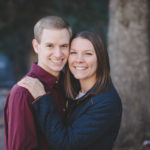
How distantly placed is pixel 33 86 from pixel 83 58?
0.71 meters

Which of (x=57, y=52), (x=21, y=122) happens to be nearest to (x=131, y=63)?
(x=57, y=52)

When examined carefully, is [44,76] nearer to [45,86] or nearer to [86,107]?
[45,86]

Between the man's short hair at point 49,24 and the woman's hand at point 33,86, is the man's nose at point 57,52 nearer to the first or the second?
A: the man's short hair at point 49,24

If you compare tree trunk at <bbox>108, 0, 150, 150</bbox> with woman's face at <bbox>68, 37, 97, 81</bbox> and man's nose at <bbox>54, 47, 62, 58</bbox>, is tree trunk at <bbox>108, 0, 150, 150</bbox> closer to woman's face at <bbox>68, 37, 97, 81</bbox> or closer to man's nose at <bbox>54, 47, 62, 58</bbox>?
woman's face at <bbox>68, 37, 97, 81</bbox>

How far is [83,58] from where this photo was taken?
2605mm

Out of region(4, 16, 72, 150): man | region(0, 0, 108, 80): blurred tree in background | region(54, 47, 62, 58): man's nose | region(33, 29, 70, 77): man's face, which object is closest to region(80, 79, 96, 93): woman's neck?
region(4, 16, 72, 150): man

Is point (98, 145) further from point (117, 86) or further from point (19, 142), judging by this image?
point (117, 86)

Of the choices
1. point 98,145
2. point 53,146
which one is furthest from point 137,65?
point 53,146

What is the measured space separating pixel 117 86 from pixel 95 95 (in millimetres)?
Result: 2517

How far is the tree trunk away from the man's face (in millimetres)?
2526

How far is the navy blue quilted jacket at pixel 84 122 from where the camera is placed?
2.16m

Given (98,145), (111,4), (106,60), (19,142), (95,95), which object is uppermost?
(111,4)

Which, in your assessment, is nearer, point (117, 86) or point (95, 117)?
point (95, 117)

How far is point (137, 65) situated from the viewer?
485 cm
